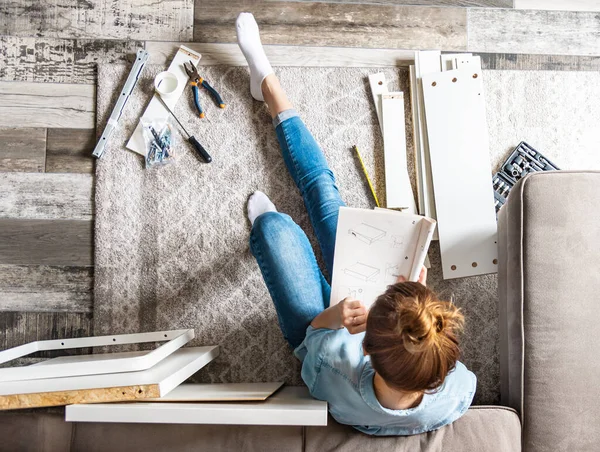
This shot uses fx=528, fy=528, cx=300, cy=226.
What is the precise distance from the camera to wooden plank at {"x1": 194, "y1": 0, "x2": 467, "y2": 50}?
176 centimetres

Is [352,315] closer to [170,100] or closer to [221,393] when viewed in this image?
[221,393]

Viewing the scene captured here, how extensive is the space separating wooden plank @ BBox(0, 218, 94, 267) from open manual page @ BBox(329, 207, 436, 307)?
0.88 metres

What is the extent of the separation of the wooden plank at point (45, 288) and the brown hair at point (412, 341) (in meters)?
1.10

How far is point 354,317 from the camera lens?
1179mm

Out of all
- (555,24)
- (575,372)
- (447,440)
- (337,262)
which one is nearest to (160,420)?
(337,262)

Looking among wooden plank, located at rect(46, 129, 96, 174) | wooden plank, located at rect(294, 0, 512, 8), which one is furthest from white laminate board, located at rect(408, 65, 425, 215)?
wooden plank, located at rect(46, 129, 96, 174)

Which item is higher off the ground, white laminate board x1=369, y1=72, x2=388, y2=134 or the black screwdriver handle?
white laminate board x1=369, y1=72, x2=388, y2=134

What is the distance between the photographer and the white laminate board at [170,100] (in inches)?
67.4

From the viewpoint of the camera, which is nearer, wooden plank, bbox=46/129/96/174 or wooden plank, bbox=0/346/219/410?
wooden plank, bbox=0/346/219/410

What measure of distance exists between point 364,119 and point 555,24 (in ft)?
2.41

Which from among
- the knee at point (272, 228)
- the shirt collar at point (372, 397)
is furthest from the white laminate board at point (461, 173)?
the shirt collar at point (372, 397)

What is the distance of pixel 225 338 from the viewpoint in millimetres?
1678

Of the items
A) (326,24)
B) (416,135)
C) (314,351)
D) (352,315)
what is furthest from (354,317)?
(326,24)

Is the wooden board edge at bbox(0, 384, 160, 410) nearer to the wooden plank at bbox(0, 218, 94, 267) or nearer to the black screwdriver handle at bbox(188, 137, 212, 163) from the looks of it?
the wooden plank at bbox(0, 218, 94, 267)
